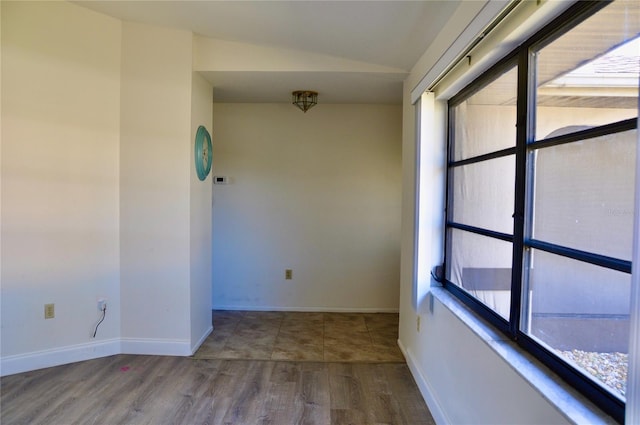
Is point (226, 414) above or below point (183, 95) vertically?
below

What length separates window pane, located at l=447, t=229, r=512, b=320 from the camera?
1.52 meters

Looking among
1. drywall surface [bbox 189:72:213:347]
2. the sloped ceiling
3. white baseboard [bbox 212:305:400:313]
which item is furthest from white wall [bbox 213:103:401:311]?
drywall surface [bbox 189:72:213:347]

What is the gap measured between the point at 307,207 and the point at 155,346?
1.95 m

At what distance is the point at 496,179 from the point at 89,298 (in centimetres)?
286

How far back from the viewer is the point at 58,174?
2455 millimetres

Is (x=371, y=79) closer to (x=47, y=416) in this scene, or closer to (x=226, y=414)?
(x=226, y=414)

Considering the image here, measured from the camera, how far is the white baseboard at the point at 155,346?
2.70 meters

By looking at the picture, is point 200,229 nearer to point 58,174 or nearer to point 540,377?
point 58,174

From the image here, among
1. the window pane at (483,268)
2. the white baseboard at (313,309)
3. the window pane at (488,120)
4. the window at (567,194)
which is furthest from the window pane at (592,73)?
the white baseboard at (313,309)

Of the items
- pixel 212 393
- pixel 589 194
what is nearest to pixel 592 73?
pixel 589 194

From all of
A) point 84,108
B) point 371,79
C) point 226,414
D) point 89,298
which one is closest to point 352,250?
point 371,79

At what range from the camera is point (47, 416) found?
193cm

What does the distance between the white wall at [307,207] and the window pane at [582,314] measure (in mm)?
2505

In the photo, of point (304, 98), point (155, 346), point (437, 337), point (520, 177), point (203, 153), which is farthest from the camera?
point (304, 98)
